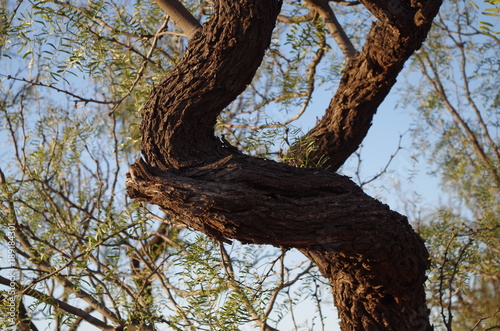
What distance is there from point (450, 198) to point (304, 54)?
2.20m

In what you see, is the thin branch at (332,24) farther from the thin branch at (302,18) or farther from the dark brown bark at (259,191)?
the dark brown bark at (259,191)

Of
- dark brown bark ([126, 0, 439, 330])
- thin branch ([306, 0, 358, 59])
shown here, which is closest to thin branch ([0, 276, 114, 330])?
dark brown bark ([126, 0, 439, 330])

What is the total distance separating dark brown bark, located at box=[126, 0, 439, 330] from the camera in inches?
53.0

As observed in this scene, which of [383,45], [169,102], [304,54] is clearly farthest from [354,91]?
[169,102]

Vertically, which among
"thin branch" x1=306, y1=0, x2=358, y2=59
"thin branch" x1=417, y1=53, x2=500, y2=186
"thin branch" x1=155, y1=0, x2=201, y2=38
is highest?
"thin branch" x1=417, y1=53, x2=500, y2=186

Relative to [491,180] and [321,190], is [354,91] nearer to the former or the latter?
[321,190]

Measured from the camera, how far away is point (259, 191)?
4.62 feet

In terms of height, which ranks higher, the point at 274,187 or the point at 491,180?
the point at 491,180

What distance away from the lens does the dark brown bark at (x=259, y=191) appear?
135 centimetres

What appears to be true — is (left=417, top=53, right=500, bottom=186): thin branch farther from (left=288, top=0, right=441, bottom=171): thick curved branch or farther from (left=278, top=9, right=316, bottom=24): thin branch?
(left=288, top=0, right=441, bottom=171): thick curved branch

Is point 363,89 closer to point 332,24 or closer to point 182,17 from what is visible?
point 332,24

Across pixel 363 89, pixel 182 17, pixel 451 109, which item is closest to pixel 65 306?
pixel 182 17

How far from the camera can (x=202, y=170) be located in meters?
1.42

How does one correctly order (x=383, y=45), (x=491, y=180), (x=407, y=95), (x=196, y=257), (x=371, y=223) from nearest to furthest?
(x=371, y=223), (x=196, y=257), (x=383, y=45), (x=491, y=180), (x=407, y=95)
